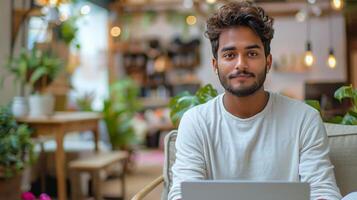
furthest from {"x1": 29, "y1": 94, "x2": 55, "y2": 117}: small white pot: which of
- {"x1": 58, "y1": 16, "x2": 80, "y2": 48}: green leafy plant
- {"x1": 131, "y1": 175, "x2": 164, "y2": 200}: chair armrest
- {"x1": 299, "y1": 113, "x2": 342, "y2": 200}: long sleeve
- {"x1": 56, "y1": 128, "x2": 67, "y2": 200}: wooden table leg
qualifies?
{"x1": 299, "y1": 113, "x2": 342, "y2": 200}: long sleeve

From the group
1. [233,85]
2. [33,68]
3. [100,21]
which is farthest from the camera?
[100,21]

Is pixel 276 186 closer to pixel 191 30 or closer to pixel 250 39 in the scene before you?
pixel 250 39

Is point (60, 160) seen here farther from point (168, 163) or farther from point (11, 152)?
point (168, 163)

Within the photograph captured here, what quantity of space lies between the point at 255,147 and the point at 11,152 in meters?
1.91

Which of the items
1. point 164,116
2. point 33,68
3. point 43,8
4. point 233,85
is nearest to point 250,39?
point 233,85

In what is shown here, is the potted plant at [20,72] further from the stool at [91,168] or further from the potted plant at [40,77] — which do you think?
the stool at [91,168]

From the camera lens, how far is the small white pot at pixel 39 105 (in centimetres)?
330

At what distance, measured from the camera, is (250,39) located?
135 cm

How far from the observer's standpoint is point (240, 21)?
4.45 ft

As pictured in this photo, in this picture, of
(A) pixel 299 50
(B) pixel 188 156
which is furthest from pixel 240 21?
(A) pixel 299 50

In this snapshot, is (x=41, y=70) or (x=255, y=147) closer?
(x=255, y=147)

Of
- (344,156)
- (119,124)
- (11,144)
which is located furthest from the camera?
(119,124)

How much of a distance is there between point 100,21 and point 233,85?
6636 millimetres

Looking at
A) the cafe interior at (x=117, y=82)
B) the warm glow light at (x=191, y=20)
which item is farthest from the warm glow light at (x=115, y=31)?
the warm glow light at (x=191, y=20)
